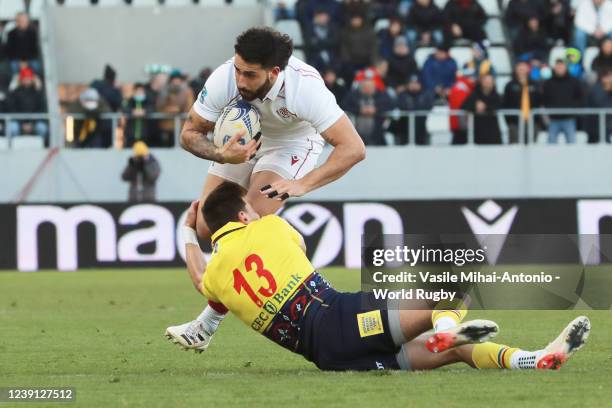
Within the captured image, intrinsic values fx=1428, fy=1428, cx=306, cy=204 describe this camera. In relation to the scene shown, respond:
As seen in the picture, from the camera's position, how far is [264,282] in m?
8.45

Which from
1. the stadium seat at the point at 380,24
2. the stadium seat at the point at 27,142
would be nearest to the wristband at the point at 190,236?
the stadium seat at the point at 27,142

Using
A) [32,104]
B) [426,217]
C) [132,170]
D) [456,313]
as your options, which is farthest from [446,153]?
[456,313]

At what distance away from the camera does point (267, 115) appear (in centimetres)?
1031

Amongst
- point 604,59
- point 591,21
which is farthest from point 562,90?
point 591,21

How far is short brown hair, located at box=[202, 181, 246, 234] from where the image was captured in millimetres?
8641

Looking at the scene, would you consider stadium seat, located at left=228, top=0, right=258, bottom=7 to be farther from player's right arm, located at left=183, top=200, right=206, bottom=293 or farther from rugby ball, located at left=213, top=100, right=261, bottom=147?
rugby ball, located at left=213, top=100, right=261, bottom=147

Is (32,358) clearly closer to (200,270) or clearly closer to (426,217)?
(200,270)

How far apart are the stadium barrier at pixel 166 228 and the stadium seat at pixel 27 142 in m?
2.84

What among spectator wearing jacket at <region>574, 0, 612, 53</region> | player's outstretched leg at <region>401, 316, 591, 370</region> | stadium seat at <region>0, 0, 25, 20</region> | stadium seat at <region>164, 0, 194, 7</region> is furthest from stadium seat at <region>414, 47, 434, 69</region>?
player's outstretched leg at <region>401, 316, 591, 370</region>

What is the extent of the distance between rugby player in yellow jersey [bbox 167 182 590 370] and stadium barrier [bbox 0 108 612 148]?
15040 mm

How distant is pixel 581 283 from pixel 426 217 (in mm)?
13105

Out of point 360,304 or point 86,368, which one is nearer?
point 360,304

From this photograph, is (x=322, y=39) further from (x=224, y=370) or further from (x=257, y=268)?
(x=257, y=268)
